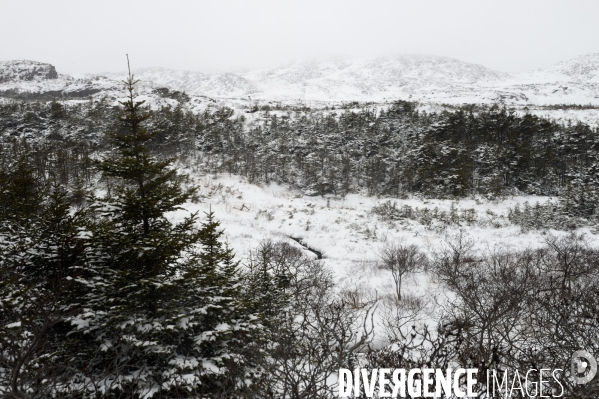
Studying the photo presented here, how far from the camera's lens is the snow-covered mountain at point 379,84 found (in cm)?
8319

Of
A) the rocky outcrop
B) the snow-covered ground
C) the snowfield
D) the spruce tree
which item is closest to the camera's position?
the spruce tree

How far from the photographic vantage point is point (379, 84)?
6186 inches

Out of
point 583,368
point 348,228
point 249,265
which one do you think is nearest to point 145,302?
point 249,265

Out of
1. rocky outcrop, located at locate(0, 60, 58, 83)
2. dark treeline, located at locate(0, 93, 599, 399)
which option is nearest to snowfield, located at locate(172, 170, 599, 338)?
dark treeline, located at locate(0, 93, 599, 399)

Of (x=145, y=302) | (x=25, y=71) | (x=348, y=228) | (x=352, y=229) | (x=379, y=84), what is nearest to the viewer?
(x=145, y=302)

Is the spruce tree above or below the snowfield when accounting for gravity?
above

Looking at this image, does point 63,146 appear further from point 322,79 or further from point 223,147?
point 322,79

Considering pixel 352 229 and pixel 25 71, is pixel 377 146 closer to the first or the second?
pixel 352 229

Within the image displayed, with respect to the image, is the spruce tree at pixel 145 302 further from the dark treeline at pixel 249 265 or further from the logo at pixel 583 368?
the logo at pixel 583 368

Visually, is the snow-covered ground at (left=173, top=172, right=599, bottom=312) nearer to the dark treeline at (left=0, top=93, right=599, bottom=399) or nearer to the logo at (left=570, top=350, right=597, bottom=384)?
the dark treeline at (left=0, top=93, right=599, bottom=399)

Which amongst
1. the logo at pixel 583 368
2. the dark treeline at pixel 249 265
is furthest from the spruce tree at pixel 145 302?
the logo at pixel 583 368

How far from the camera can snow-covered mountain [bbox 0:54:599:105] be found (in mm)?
83188

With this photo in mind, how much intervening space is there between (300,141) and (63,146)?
1391 inches

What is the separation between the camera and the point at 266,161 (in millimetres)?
47156
